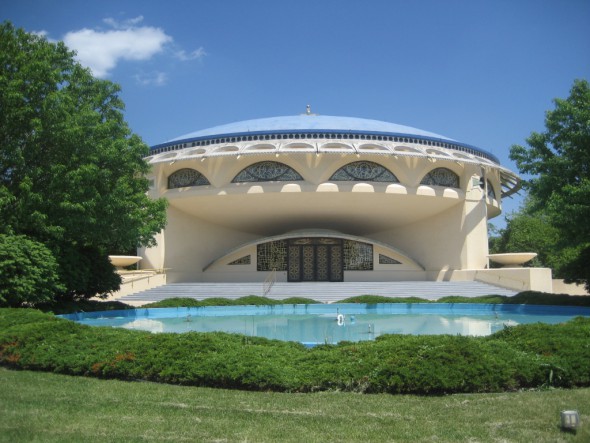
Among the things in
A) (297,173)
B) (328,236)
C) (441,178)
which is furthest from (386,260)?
(297,173)

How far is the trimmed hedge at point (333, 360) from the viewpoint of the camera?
644cm

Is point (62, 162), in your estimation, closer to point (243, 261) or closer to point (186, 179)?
point (186, 179)

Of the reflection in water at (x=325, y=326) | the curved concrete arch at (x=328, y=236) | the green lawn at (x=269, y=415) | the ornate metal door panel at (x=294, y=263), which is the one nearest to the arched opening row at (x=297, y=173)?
the curved concrete arch at (x=328, y=236)

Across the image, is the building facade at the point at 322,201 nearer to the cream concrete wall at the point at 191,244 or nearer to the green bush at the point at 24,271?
the cream concrete wall at the point at 191,244

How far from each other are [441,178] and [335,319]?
49.5 feet

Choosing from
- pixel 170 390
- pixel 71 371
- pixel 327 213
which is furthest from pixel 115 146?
pixel 327 213

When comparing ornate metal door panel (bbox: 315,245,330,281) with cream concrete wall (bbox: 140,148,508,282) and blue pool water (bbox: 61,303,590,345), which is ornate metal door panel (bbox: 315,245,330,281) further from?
blue pool water (bbox: 61,303,590,345)

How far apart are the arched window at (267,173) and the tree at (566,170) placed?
1237 centimetres

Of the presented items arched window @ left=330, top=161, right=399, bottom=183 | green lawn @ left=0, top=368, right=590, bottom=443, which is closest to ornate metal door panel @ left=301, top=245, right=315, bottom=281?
arched window @ left=330, top=161, right=399, bottom=183

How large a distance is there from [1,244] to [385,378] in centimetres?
1096

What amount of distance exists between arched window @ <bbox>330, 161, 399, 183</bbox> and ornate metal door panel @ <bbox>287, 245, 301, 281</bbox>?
19.9 feet

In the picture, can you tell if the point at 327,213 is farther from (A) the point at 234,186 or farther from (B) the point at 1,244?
(B) the point at 1,244

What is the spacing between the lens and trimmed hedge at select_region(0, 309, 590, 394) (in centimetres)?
644

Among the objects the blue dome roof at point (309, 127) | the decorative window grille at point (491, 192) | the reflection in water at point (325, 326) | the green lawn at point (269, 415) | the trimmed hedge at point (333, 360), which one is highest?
the blue dome roof at point (309, 127)
